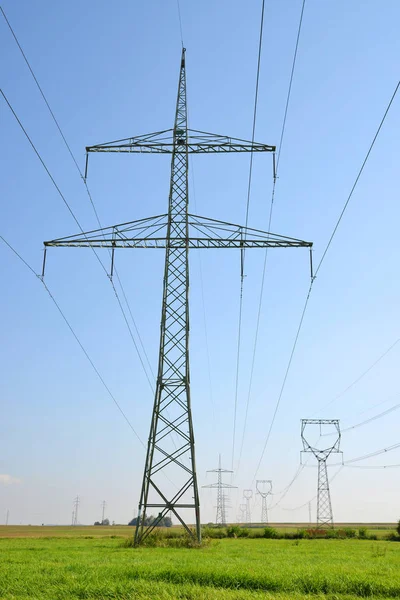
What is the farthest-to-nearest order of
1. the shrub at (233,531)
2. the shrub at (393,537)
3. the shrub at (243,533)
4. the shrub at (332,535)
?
the shrub at (332,535) < the shrub at (393,537) < the shrub at (243,533) < the shrub at (233,531)

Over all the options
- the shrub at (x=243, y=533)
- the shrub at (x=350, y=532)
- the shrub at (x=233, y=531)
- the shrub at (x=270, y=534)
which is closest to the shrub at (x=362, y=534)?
the shrub at (x=350, y=532)

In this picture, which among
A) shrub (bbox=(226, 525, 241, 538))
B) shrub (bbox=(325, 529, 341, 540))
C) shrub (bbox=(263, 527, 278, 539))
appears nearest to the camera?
shrub (bbox=(226, 525, 241, 538))

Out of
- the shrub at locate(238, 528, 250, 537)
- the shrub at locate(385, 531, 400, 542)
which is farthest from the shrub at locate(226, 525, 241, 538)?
the shrub at locate(385, 531, 400, 542)

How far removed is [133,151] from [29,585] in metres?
22.2

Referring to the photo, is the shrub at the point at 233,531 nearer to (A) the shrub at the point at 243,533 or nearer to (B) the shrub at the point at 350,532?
(A) the shrub at the point at 243,533

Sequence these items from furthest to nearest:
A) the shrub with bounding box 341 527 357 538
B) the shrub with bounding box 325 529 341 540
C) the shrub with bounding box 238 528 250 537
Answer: the shrub with bounding box 341 527 357 538
the shrub with bounding box 325 529 341 540
the shrub with bounding box 238 528 250 537

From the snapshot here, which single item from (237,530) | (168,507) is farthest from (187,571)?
(237,530)

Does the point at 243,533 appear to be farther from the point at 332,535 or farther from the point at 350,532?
the point at 350,532

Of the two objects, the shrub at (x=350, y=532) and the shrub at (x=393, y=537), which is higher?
the shrub at (x=350, y=532)

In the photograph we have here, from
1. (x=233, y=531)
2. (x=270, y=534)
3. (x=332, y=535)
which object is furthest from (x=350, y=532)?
(x=233, y=531)

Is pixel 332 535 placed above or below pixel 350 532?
below

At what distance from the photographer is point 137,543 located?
3259 centimetres

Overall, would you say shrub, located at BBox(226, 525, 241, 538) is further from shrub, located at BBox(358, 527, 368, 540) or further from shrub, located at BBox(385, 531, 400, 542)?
shrub, located at BBox(385, 531, 400, 542)

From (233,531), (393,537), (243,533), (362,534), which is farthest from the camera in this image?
(362,534)
